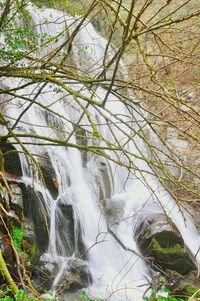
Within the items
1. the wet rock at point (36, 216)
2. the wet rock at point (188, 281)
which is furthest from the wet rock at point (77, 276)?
the wet rock at point (188, 281)

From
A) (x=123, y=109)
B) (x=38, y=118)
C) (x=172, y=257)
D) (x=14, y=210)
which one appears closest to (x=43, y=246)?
(x=14, y=210)

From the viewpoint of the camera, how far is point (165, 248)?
7023mm

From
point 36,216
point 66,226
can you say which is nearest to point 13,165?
point 36,216

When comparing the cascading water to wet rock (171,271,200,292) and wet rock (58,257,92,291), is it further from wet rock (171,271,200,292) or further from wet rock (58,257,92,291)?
wet rock (171,271,200,292)

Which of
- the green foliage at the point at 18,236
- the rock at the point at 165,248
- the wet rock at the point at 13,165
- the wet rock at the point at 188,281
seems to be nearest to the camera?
the green foliage at the point at 18,236

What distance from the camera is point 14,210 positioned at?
237 inches

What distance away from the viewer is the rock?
6957mm

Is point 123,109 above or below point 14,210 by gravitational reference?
above

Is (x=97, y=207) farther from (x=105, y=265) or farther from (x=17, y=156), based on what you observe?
(x=17, y=156)

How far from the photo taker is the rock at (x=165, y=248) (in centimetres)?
696

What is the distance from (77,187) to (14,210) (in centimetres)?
216

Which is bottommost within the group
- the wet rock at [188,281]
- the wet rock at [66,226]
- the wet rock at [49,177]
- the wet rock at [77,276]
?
the wet rock at [188,281]

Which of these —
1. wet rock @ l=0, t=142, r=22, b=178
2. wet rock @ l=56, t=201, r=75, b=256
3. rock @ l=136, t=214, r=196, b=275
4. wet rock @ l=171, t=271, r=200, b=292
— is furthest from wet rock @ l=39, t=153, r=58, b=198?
wet rock @ l=171, t=271, r=200, b=292

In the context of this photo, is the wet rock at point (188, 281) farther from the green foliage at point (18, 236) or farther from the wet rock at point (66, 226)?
the green foliage at point (18, 236)
